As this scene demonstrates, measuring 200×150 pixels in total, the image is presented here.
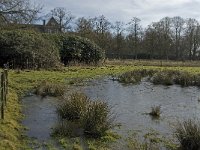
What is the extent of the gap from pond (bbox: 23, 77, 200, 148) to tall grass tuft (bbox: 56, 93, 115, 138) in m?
0.47

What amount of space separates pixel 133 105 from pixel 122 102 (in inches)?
31.6

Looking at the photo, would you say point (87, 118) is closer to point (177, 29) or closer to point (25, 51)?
point (25, 51)

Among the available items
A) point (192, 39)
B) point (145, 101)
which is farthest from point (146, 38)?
point (145, 101)

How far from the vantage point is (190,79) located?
28.4 m

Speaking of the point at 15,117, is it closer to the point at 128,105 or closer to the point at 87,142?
the point at 87,142

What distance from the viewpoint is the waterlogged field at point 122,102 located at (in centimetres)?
1112

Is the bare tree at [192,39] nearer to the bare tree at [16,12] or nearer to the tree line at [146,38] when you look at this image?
the tree line at [146,38]

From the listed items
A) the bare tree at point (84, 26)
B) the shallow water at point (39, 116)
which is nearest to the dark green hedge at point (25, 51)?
the shallow water at point (39, 116)

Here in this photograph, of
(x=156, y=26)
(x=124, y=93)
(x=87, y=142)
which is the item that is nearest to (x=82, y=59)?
(x=124, y=93)

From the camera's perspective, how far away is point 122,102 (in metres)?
18.7

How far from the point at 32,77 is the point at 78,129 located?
1168 centimetres

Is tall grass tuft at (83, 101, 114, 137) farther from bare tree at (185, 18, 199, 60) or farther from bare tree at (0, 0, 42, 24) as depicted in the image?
bare tree at (185, 18, 199, 60)

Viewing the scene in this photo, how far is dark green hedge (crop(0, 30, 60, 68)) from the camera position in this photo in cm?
2933

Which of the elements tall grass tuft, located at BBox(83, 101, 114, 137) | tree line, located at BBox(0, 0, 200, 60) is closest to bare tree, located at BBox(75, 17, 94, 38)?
tree line, located at BBox(0, 0, 200, 60)
